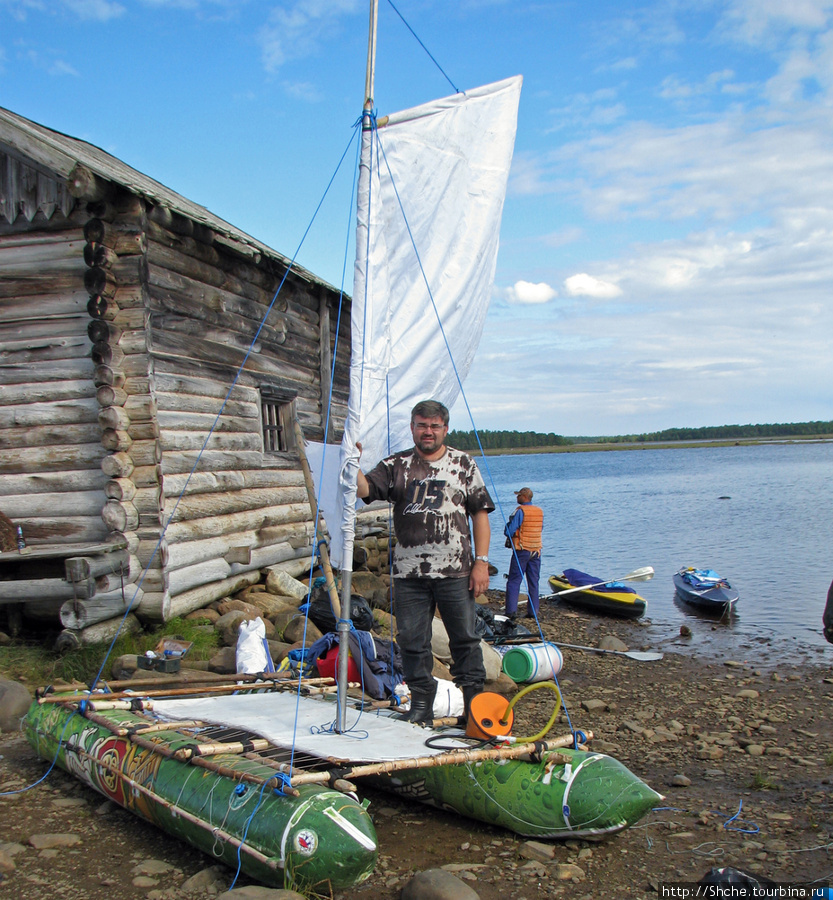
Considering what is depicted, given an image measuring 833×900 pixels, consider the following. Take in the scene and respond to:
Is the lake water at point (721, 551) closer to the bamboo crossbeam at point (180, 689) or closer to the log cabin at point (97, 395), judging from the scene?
the bamboo crossbeam at point (180, 689)

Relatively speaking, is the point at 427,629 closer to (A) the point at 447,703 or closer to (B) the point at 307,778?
(A) the point at 447,703

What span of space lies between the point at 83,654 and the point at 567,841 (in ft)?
19.0

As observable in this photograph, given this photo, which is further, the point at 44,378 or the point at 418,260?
the point at 44,378

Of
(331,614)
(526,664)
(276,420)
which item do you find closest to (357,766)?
(331,614)

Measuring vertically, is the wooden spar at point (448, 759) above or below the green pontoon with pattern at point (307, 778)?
above

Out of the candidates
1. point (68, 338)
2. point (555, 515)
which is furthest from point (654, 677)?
point (555, 515)

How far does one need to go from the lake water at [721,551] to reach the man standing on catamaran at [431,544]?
A: 0.62 meters

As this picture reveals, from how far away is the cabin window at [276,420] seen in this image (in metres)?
12.0

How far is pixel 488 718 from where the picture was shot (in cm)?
466

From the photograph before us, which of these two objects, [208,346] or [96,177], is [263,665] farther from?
[96,177]

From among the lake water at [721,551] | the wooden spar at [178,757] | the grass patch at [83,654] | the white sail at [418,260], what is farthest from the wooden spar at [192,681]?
the lake water at [721,551]

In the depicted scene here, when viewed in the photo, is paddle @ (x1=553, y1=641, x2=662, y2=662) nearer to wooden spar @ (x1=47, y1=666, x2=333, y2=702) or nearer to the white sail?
wooden spar @ (x1=47, y1=666, x2=333, y2=702)

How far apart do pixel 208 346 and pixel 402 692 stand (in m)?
6.09

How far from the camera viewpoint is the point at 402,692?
236 inches
